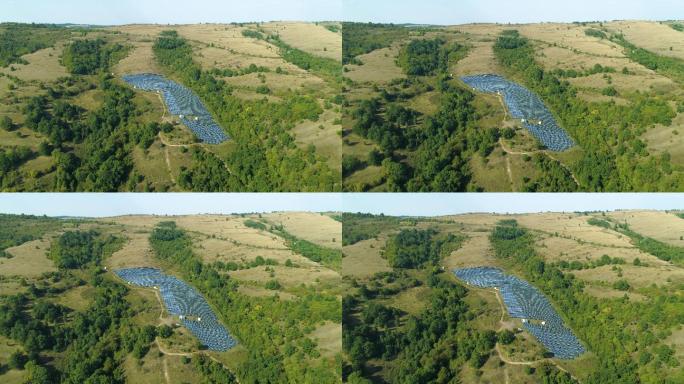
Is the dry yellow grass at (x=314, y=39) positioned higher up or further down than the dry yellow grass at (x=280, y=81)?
higher up

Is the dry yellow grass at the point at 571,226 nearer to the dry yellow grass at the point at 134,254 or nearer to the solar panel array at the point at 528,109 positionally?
the solar panel array at the point at 528,109

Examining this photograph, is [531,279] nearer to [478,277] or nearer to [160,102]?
[478,277]

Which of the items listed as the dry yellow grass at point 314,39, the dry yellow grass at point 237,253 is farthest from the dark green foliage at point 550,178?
the dry yellow grass at point 237,253

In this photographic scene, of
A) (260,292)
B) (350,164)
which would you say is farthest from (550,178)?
(260,292)

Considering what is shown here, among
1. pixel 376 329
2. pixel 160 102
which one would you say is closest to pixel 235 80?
pixel 160 102

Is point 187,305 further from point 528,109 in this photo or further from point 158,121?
point 528,109
